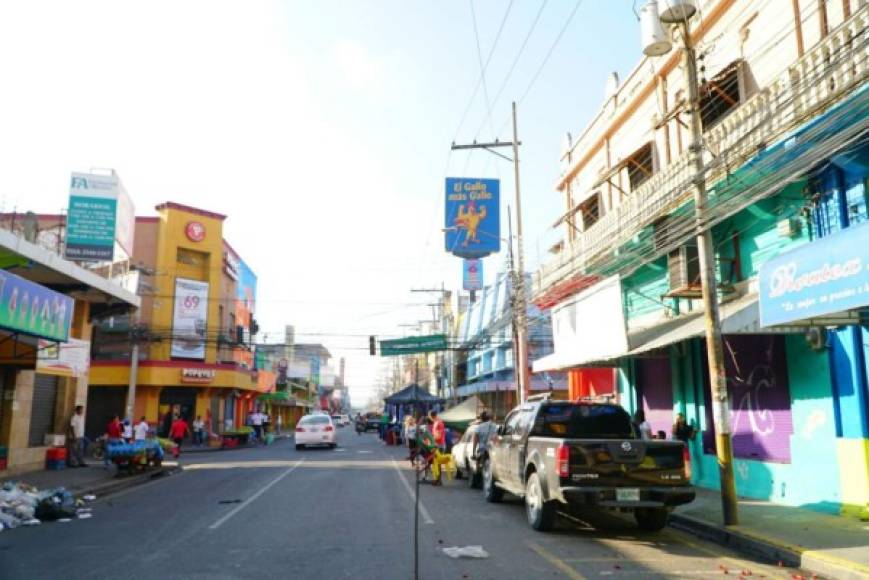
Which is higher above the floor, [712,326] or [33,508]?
[712,326]

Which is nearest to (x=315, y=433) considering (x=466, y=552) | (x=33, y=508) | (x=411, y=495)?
(x=411, y=495)

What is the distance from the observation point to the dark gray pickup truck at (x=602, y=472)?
9383mm

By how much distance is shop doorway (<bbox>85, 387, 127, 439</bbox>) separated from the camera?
1577 inches

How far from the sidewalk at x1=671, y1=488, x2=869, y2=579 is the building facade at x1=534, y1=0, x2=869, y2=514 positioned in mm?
768

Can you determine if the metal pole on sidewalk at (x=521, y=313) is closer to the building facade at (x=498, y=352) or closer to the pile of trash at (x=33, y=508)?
the pile of trash at (x=33, y=508)

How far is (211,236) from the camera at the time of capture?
43344 mm

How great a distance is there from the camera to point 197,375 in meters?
40.7

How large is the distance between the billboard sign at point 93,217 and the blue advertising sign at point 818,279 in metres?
22.9

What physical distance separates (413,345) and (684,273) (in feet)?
76.5

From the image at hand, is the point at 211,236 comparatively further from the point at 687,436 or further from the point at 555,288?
the point at 687,436

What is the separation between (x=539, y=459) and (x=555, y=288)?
43.0 ft

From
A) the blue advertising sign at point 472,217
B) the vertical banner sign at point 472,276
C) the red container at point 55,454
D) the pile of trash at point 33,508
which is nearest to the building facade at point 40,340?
the red container at point 55,454

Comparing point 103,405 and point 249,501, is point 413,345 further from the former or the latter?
point 249,501

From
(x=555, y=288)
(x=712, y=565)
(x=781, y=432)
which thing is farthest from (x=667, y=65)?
(x=712, y=565)
